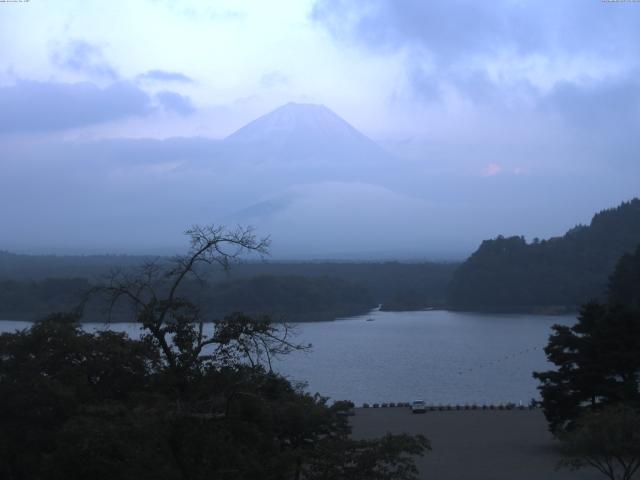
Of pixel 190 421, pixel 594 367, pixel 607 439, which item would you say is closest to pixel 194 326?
pixel 190 421

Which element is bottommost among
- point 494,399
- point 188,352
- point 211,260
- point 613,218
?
point 494,399

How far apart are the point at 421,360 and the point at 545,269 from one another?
103 feet

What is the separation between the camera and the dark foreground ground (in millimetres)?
11545

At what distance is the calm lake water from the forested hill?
869cm

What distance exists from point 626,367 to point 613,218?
55427mm

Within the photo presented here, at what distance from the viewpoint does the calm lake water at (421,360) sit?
74.2ft

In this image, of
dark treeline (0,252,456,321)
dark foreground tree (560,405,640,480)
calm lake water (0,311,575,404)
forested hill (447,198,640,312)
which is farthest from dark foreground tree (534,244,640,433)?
forested hill (447,198,640,312)

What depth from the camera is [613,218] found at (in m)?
64.6

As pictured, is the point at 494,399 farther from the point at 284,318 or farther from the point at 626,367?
the point at 284,318

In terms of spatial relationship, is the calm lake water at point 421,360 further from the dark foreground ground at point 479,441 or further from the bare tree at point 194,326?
the bare tree at point 194,326

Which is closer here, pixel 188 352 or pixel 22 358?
pixel 188 352

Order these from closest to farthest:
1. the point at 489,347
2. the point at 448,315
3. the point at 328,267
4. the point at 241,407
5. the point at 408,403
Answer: the point at 241,407 → the point at 408,403 → the point at 489,347 → the point at 448,315 → the point at 328,267

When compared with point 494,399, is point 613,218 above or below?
above

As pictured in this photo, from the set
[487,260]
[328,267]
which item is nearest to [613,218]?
[487,260]
